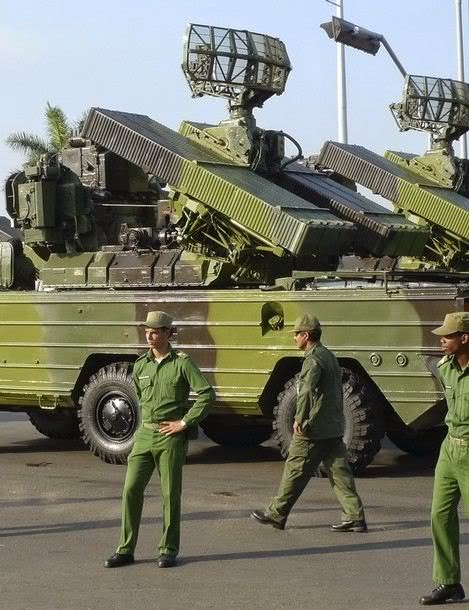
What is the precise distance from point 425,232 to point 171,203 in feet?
9.56

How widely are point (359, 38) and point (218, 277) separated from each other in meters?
10.4

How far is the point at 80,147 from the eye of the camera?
14.3 meters

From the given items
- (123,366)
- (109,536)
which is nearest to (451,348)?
(109,536)

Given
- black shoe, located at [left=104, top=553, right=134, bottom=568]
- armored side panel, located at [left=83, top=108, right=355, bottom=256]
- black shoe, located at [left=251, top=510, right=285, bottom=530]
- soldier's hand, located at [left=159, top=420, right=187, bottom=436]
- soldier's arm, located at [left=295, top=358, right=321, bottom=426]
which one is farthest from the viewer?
armored side panel, located at [left=83, top=108, right=355, bottom=256]

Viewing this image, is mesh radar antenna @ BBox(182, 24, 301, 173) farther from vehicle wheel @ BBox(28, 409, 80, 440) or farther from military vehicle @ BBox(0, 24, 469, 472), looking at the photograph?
vehicle wheel @ BBox(28, 409, 80, 440)

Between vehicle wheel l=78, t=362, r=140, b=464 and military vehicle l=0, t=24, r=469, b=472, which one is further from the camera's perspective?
vehicle wheel l=78, t=362, r=140, b=464

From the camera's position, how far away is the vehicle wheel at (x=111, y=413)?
41.7 ft

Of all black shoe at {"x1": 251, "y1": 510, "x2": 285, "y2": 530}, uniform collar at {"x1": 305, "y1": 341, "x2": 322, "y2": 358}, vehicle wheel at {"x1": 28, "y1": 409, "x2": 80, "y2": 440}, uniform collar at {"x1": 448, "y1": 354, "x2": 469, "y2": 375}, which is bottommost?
vehicle wheel at {"x1": 28, "y1": 409, "x2": 80, "y2": 440}

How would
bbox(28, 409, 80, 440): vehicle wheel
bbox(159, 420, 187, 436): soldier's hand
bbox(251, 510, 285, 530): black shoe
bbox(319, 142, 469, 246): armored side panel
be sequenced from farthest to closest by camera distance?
bbox(319, 142, 469, 246): armored side panel < bbox(28, 409, 80, 440): vehicle wheel < bbox(251, 510, 285, 530): black shoe < bbox(159, 420, 187, 436): soldier's hand

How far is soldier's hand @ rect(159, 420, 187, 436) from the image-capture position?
8.05 meters

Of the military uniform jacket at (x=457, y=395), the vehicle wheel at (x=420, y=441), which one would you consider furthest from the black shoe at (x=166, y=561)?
the vehicle wheel at (x=420, y=441)

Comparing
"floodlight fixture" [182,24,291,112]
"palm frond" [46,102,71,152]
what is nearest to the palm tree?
"palm frond" [46,102,71,152]

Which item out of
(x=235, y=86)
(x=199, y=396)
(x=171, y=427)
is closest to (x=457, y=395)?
(x=199, y=396)

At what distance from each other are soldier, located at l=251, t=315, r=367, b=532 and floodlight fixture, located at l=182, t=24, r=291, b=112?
5490 millimetres
